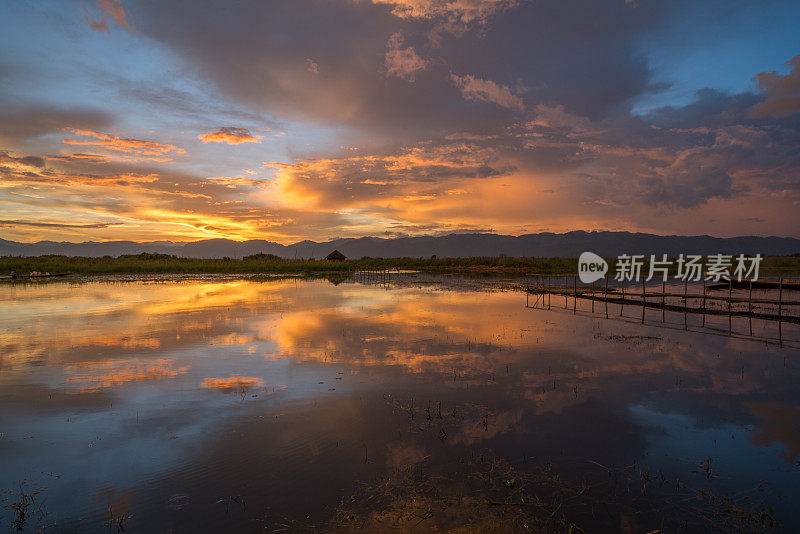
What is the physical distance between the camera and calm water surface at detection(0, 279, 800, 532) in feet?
17.2

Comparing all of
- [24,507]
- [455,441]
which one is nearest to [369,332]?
[455,441]

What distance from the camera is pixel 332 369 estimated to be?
36.9ft

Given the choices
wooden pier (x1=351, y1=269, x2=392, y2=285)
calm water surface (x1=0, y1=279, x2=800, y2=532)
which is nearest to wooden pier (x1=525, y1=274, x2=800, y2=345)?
calm water surface (x1=0, y1=279, x2=800, y2=532)

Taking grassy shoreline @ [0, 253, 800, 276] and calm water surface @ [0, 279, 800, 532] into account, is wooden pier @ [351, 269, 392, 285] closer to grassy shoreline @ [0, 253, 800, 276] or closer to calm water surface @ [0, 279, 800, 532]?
grassy shoreline @ [0, 253, 800, 276]

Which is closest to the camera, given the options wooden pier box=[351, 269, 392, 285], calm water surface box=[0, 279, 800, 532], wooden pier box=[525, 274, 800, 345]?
calm water surface box=[0, 279, 800, 532]

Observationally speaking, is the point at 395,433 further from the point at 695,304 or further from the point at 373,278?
the point at 373,278

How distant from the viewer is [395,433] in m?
7.34

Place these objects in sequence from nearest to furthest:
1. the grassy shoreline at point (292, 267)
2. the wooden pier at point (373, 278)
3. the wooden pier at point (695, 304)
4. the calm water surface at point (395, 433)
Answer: the calm water surface at point (395, 433)
the wooden pier at point (695, 304)
the wooden pier at point (373, 278)
the grassy shoreline at point (292, 267)

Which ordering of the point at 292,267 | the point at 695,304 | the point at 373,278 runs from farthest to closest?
1. the point at 292,267
2. the point at 373,278
3. the point at 695,304

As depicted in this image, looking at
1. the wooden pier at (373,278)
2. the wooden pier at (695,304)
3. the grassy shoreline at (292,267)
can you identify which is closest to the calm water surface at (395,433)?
the wooden pier at (695,304)

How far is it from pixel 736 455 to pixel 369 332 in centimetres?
1179

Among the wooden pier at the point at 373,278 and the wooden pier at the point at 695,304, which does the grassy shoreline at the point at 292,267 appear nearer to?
Answer: the wooden pier at the point at 373,278

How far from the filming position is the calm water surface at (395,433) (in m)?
5.25

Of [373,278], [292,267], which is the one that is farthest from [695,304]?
[292,267]
